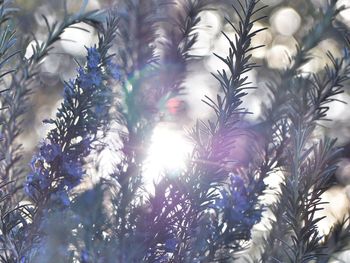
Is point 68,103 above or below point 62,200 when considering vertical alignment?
above

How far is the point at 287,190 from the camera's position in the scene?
161 centimetres

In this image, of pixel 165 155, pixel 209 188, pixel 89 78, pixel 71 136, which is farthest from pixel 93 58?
pixel 209 188

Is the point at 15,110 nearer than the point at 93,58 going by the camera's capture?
No

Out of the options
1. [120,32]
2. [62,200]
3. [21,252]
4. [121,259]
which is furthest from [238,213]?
[120,32]

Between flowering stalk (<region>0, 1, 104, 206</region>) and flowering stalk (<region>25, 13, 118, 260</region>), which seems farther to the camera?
flowering stalk (<region>0, 1, 104, 206</region>)

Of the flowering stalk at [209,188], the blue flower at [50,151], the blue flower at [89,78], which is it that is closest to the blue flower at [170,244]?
the flowering stalk at [209,188]

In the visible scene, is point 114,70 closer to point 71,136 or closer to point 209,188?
point 71,136

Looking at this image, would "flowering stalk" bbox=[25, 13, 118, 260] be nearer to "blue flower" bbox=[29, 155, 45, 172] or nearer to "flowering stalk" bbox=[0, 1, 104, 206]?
"blue flower" bbox=[29, 155, 45, 172]

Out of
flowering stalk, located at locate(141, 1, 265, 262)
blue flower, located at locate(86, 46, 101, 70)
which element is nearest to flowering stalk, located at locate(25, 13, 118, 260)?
blue flower, located at locate(86, 46, 101, 70)

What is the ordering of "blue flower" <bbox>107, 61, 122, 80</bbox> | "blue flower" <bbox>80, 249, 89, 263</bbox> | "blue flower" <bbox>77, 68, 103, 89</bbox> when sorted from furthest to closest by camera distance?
"blue flower" <bbox>107, 61, 122, 80</bbox>, "blue flower" <bbox>77, 68, 103, 89</bbox>, "blue flower" <bbox>80, 249, 89, 263</bbox>

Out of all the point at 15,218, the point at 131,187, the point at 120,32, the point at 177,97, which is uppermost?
the point at 120,32

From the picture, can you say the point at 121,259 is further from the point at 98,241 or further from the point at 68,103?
the point at 68,103

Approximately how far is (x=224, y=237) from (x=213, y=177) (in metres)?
0.17

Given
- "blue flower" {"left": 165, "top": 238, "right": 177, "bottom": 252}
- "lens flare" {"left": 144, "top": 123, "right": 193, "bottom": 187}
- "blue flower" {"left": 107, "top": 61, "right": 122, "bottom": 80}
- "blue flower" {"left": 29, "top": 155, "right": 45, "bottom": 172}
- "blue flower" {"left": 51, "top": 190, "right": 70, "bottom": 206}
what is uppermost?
"blue flower" {"left": 107, "top": 61, "right": 122, "bottom": 80}
